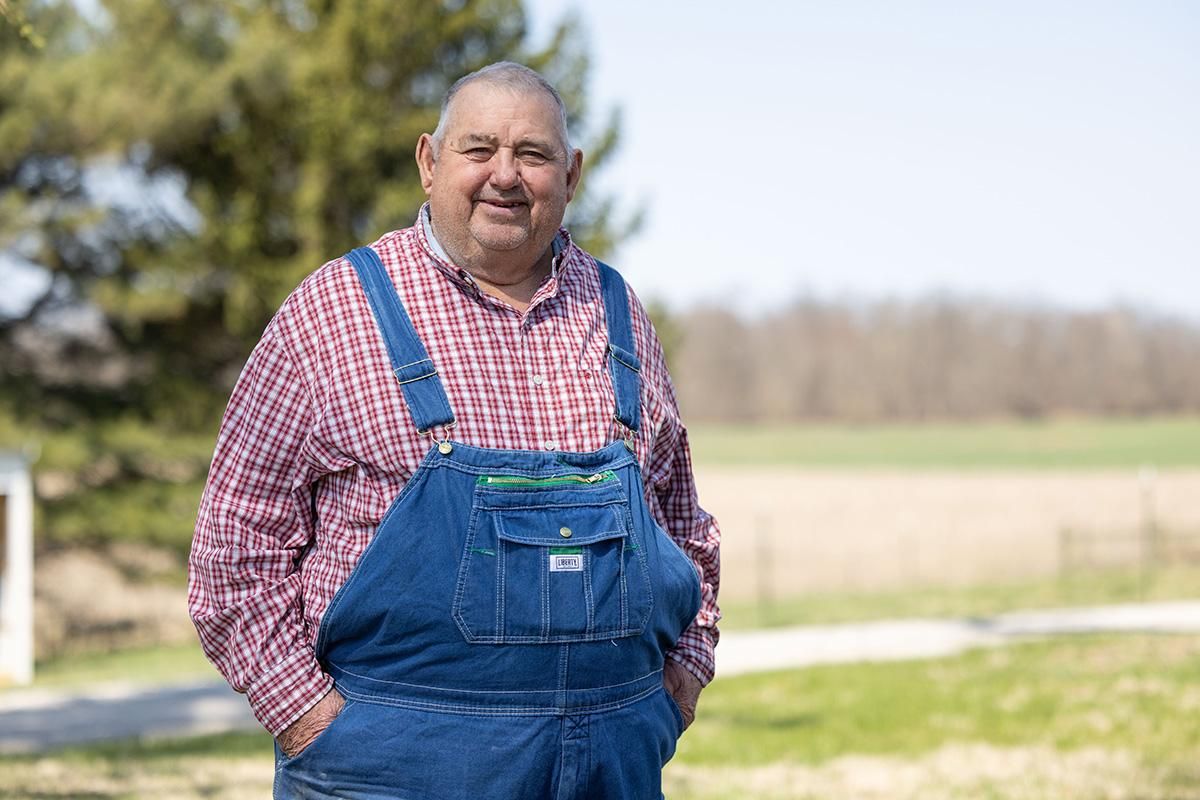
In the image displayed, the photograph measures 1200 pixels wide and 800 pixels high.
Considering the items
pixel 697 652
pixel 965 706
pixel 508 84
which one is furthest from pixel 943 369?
pixel 508 84

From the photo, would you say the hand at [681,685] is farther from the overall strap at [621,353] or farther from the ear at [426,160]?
the ear at [426,160]

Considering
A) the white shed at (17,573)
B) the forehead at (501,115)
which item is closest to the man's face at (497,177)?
the forehead at (501,115)

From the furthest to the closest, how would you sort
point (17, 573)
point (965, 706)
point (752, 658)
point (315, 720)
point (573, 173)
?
point (17, 573) → point (752, 658) → point (965, 706) → point (573, 173) → point (315, 720)

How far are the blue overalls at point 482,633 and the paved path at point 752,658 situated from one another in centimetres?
626

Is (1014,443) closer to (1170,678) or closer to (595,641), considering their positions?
(1170,678)

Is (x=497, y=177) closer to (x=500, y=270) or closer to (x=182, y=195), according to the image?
(x=500, y=270)

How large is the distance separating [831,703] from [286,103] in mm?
12234

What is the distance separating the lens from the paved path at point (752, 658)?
8.91m

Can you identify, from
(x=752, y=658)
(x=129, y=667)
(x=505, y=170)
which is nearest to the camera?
(x=505, y=170)

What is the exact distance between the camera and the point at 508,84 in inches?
104

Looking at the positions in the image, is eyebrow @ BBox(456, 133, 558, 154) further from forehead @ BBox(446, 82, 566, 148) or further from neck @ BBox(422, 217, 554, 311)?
neck @ BBox(422, 217, 554, 311)

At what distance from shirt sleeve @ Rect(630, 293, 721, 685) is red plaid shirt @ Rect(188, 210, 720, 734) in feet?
0.83

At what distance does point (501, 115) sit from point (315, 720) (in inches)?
43.0

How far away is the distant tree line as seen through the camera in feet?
295
